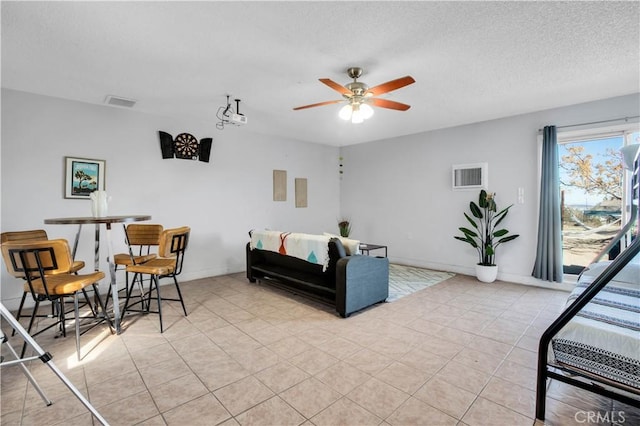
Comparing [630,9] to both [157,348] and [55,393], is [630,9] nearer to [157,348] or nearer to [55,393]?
[157,348]

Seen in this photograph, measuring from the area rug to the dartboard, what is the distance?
12.0ft

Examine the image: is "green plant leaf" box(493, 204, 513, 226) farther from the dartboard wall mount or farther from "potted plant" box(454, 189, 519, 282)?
the dartboard wall mount

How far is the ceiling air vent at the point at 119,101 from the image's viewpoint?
3.73 meters

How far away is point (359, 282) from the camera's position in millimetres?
3301

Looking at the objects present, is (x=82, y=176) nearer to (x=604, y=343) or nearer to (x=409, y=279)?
(x=409, y=279)

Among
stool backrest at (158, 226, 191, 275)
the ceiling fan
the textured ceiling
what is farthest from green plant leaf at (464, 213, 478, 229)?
stool backrest at (158, 226, 191, 275)

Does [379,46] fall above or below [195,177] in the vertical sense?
above

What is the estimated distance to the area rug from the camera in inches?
165

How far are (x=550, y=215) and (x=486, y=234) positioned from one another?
2.93ft

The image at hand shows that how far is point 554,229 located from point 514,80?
7.14 feet

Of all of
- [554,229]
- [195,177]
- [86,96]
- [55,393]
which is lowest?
[55,393]

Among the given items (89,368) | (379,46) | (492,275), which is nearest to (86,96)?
(89,368)

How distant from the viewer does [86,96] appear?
12.1ft

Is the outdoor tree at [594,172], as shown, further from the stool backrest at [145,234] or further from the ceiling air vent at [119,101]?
the ceiling air vent at [119,101]
